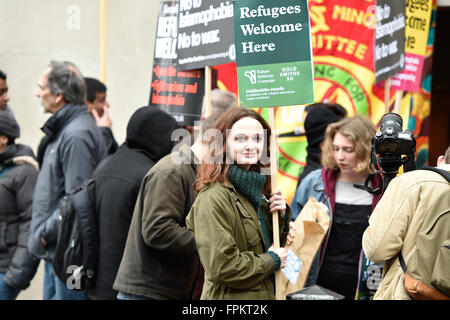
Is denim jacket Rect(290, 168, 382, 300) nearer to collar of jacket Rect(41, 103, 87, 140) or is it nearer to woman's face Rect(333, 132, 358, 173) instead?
woman's face Rect(333, 132, 358, 173)

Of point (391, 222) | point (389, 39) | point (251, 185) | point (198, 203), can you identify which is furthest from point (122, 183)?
point (389, 39)

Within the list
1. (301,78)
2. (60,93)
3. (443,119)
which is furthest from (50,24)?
(443,119)

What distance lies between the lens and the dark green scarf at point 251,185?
3.67 meters

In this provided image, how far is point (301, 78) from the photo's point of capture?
13.2 ft

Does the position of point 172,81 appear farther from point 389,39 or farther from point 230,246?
point 230,246

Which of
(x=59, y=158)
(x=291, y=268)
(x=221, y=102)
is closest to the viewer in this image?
(x=291, y=268)

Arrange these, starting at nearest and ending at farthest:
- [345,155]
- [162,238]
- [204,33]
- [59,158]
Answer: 1. [162,238]
2. [345,155]
3. [59,158]
4. [204,33]

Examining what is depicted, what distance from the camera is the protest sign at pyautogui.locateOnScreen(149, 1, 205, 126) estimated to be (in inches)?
232

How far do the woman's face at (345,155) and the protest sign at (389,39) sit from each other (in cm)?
96

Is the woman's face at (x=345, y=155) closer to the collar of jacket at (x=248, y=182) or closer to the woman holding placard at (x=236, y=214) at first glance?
the woman holding placard at (x=236, y=214)

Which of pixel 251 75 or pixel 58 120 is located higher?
pixel 251 75

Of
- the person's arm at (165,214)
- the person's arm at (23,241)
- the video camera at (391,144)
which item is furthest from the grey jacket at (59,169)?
the video camera at (391,144)

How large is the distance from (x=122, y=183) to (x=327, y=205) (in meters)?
1.36

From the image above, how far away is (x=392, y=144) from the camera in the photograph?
144 inches
